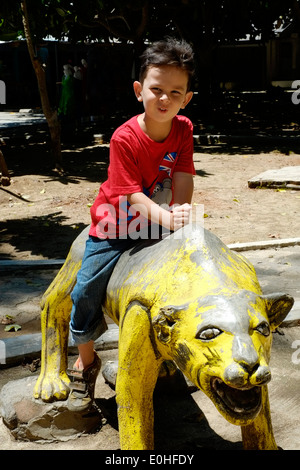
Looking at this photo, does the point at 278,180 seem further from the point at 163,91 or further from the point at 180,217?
the point at 180,217

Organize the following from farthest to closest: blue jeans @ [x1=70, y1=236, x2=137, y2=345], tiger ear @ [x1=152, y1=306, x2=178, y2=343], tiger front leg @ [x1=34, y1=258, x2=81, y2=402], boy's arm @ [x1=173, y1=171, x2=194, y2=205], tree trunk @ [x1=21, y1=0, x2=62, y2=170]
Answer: tree trunk @ [x1=21, y1=0, x2=62, y2=170] → tiger front leg @ [x1=34, y1=258, x2=81, y2=402] → boy's arm @ [x1=173, y1=171, x2=194, y2=205] → blue jeans @ [x1=70, y1=236, x2=137, y2=345] → tiger ear @ [x1=152, y1=306, x2=178, y2=343]

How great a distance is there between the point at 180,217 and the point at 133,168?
32 cm

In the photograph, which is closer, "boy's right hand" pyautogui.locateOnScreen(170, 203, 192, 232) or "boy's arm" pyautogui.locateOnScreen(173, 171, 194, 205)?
"boy's right hand" pyautogui.locateOnScreen(170, 203, 192, 232)

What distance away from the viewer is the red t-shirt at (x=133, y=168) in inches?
96.3

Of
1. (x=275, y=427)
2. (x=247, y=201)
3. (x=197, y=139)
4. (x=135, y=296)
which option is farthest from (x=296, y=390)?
(x=197, y=139)

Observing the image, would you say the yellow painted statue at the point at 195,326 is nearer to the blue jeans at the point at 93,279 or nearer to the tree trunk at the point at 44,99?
the blue jeans at the point at 93,279

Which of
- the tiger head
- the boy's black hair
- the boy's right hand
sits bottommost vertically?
the tiger head

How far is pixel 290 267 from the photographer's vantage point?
5.57m

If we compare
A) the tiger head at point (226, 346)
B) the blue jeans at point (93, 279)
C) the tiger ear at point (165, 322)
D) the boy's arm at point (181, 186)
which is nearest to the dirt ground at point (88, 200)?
the blue jeans at point (93, 279)

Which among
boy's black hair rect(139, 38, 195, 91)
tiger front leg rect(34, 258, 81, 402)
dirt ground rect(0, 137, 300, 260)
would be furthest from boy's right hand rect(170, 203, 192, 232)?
dirt ground rect(0, 137, 300, 260)

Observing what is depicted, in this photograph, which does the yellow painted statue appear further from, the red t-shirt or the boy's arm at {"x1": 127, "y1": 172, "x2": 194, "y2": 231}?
the red t-shirt

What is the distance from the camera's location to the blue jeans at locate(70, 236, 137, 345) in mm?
2568

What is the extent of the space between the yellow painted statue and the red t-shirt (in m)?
0.19

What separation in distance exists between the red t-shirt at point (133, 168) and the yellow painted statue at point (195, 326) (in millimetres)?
188
